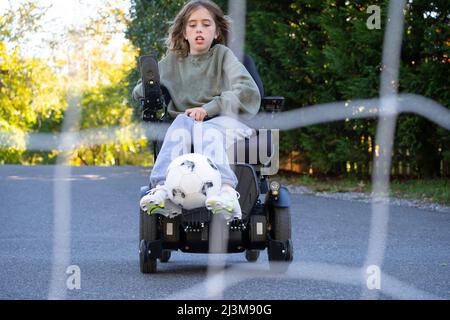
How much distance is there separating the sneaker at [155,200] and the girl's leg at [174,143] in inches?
7.5

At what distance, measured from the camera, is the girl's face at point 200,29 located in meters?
5.73

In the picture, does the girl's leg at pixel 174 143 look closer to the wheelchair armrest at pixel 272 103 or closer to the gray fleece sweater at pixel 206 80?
the gray fleece sweater at pixel 206 80

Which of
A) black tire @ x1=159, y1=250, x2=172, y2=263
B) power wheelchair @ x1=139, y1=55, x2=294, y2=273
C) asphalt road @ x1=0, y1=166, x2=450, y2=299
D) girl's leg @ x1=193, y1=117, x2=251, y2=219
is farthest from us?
black tire @ x1=159, y1=250, x2=172, y2=263

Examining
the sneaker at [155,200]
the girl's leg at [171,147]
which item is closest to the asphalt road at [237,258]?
the sneaker at [155,200]

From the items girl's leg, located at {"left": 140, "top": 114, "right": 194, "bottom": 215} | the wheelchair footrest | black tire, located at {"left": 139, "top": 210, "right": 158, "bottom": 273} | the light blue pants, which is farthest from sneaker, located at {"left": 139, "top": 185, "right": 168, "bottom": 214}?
the wheelchair footrest

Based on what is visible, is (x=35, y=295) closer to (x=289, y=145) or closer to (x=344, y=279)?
(x=344, y=279)

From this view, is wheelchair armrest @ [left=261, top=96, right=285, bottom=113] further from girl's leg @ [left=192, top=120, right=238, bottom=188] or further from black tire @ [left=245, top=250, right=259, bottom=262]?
black tire @ [left=245, top=250, right=259, bottom=262]

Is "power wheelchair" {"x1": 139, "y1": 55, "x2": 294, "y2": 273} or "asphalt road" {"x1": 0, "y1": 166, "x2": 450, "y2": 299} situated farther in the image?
"power wheelchair" {"x1": 139, "y1": 55, "x2": 294, "y2": 273}

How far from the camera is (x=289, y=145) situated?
52.5 feet

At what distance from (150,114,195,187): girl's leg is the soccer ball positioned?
0.20 m

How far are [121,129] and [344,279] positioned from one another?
1436 inches

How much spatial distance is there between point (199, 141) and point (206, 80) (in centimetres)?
64

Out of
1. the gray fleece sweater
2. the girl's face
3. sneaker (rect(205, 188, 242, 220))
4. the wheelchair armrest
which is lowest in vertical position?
sneaker (rect(205, 188, 242, 220))

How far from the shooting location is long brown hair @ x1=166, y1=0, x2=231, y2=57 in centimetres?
576
